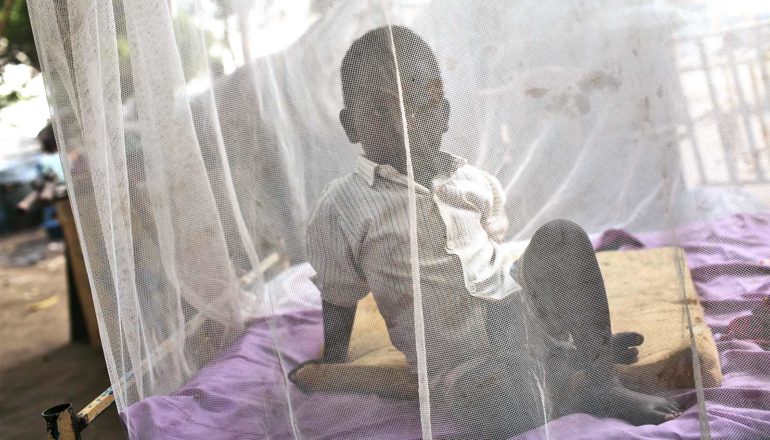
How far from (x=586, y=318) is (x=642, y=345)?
0.13m

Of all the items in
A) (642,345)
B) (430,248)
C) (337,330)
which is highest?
(430,248)

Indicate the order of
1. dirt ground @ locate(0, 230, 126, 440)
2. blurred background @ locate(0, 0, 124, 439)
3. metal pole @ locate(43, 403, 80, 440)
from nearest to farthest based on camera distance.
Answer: metal pole @ locate(43, 403, 80, 440) → dirt ground @ locate(0, 230, 126, 440) → blurred background @ locate(0, 0, 124, 439)

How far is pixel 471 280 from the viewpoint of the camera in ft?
5.27

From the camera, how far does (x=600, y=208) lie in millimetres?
1753

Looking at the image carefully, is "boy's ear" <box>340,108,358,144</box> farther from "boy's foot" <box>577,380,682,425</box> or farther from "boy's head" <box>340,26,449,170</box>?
"boy's foot" <box>577,380,682,425</box>

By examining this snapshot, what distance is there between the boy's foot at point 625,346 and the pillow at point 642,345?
0.04 feet

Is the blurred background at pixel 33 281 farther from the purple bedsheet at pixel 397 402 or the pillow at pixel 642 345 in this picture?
the pillow at pixel 642 345

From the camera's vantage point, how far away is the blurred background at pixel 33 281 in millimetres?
3598

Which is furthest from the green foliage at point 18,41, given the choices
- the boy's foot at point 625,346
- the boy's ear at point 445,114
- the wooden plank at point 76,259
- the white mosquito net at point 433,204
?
the boy's foot at point 625,346

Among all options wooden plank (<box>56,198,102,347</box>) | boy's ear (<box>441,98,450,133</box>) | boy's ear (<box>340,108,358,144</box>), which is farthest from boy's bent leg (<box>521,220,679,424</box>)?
wooden plank (<box>56,198,102,347</box>)

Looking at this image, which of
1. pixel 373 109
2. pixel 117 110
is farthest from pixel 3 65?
pixel 373 109

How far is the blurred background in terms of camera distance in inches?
142

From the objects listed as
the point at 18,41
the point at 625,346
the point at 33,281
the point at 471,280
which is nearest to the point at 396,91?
the point at 471,280

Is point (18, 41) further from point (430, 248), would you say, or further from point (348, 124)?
point (430, 248)
